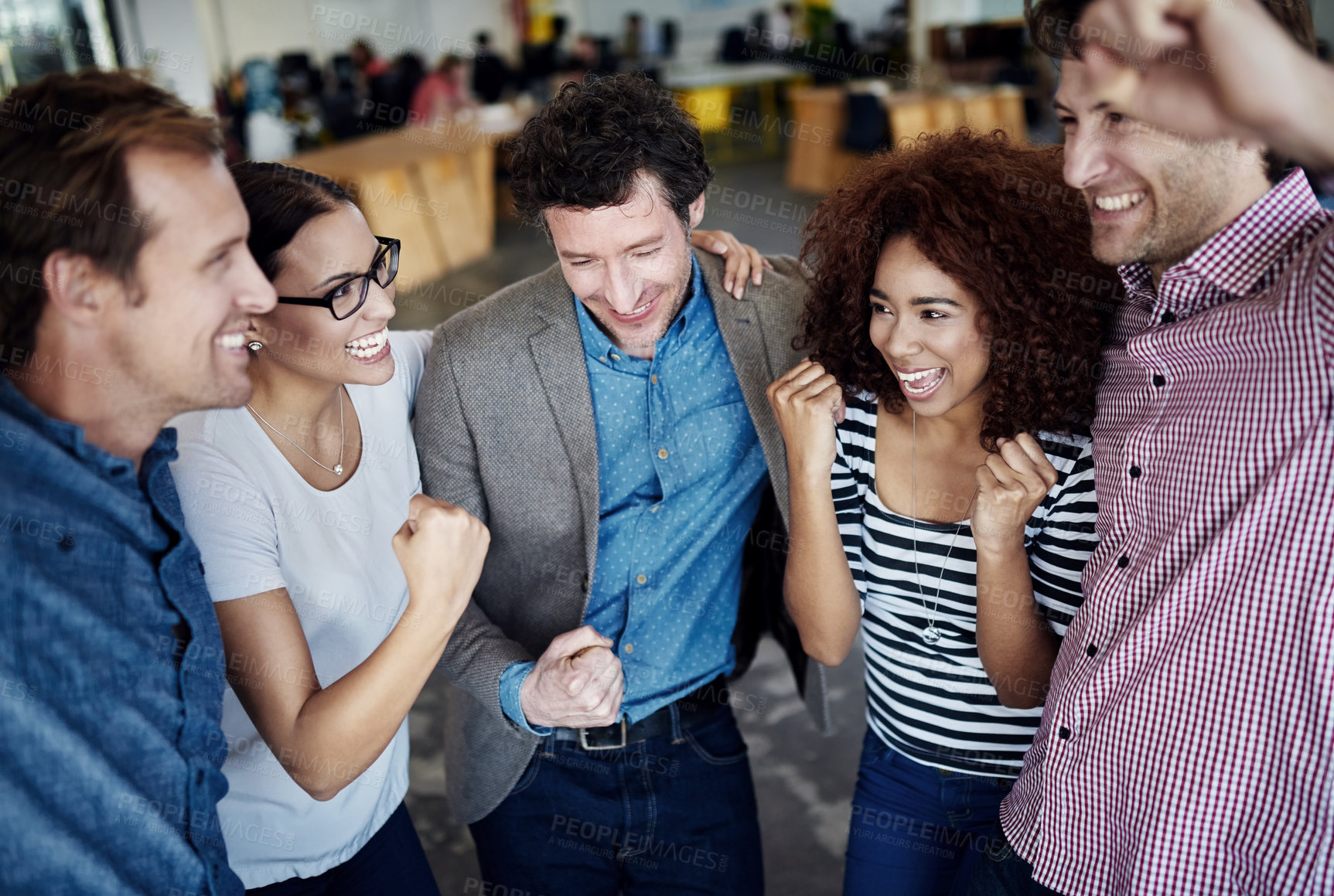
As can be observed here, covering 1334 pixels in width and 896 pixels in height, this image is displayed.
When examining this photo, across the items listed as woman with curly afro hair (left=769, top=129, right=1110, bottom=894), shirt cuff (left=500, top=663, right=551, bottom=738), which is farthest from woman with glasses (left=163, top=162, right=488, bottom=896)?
woman with curly afro hair (left=769, top=129, right=1110, bottom=894)

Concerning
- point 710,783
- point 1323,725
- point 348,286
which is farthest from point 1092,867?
point 348,286

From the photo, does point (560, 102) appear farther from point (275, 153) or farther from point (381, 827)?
point (275, 153)

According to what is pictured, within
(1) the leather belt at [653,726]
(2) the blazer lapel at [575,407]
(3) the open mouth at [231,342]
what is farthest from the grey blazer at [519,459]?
(3) the open mouth at [231,342]

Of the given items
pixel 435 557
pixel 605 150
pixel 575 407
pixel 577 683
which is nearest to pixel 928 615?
pixel 577 683

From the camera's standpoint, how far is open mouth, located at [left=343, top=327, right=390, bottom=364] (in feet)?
5.13

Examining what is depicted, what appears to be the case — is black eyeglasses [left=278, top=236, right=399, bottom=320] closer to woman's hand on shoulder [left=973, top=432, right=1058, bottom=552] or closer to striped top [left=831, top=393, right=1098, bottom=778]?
striped top [left=831, top=393, right=1098, bottom=778]

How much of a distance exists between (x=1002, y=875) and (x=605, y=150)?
1.37 metres

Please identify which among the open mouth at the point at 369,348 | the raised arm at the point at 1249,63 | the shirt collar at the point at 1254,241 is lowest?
the open mouth at the point at 369,348

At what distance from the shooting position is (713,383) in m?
1.94

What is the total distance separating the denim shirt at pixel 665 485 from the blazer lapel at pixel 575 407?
0.09ft

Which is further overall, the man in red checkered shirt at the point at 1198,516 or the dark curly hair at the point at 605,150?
the dark curly hair at the point at 605,150

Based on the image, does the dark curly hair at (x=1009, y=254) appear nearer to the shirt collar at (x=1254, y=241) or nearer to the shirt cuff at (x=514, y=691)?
the shirt collar at (x=1254, y=241)

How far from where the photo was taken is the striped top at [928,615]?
1729 mm

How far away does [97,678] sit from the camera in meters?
1.11
